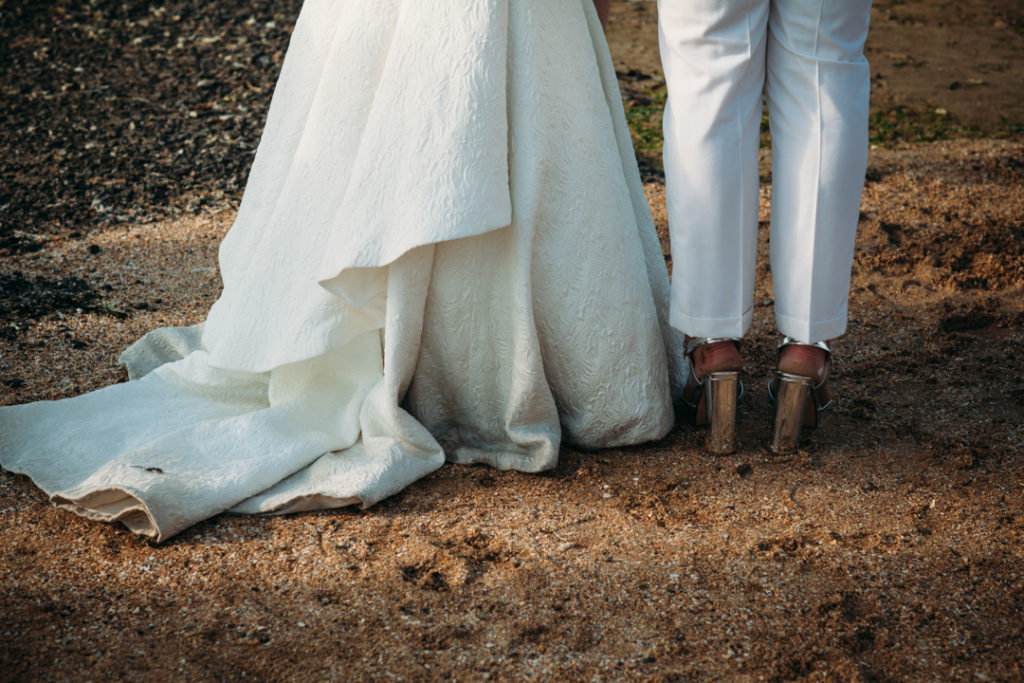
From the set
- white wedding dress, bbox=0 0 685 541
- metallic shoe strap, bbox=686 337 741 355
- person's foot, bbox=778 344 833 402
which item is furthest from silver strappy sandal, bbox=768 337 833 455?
white wedding dress, bbox=0 0 685 541

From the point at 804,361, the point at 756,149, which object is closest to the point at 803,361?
the point at 804,361

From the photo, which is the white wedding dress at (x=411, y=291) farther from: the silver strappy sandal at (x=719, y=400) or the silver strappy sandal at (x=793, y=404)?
the silver strappy sandal at (x=793, y=404)

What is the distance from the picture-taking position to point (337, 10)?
186 centimetres

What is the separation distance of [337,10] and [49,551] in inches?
44.6

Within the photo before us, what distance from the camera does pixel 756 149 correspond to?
177cm

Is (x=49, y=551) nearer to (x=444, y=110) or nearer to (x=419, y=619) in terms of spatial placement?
(x=419, y=619)

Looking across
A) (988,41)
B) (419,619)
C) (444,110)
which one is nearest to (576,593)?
(419,619)

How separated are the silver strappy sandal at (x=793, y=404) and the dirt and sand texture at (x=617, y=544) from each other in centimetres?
5

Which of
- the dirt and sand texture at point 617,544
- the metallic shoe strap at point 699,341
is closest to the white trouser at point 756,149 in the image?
the metallic shoe strap at point 699,341

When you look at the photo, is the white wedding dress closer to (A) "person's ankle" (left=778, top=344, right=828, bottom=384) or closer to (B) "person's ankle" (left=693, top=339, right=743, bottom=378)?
(B) "person's ankle" (left=693, top=339, right=743, bottom=378)

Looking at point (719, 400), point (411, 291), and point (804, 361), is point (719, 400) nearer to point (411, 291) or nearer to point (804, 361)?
point (804, 361)

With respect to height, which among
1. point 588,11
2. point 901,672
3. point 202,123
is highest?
point 588,11

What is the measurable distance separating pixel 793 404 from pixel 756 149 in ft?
1.66

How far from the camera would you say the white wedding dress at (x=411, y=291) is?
5.60 feet
